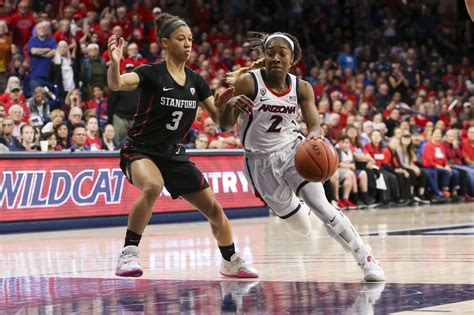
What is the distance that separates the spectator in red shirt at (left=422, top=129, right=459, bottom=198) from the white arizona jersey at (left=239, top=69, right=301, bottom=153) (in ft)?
49.4

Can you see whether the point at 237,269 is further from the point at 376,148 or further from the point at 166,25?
the point at 376,148

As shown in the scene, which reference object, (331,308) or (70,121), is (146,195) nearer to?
(331,308)

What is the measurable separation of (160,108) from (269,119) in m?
0.92

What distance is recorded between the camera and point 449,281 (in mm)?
8344

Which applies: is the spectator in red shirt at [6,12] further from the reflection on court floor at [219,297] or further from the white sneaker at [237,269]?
the white sneaker at [237,269]

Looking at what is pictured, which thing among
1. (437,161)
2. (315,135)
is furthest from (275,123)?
(437,161)

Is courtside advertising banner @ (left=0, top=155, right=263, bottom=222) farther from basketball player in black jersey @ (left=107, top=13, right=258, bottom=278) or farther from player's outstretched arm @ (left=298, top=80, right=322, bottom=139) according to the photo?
player's outstretched arm @ (left=298, top=80, right=322, bottom=139)

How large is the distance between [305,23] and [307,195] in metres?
21.8

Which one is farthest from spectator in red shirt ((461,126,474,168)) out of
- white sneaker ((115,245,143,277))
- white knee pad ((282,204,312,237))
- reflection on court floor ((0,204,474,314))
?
white sneaker ((115,245,143,277))

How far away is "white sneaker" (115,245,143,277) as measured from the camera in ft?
28.3

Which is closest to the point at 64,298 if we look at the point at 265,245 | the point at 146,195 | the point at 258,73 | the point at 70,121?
the point at 146,195

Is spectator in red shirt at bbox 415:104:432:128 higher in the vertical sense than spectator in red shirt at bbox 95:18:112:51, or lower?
lower

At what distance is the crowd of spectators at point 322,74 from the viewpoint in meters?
18.5

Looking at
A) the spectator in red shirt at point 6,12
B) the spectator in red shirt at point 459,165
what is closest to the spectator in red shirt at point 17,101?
the spectator in red shirt at point 6,12
